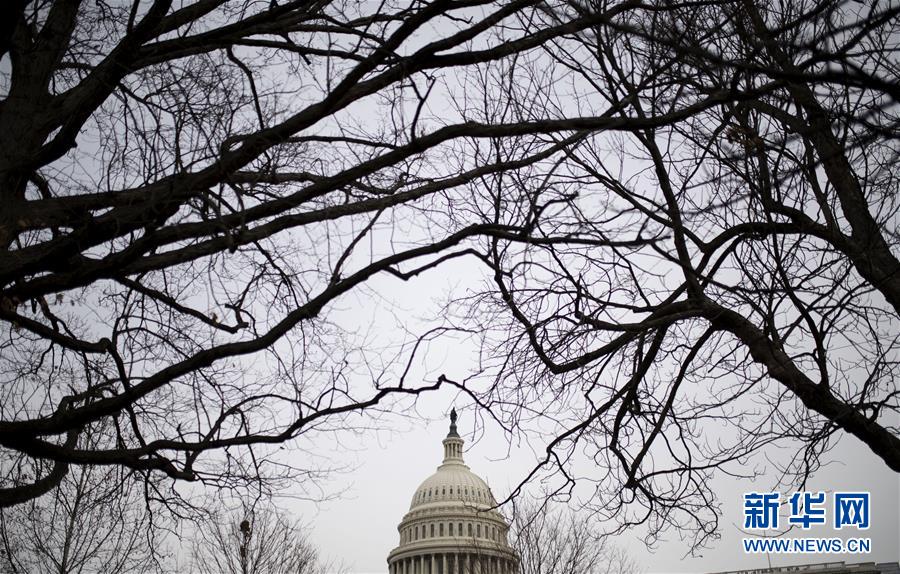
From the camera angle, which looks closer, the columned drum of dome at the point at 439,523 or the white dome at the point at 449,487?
the columned drum of dome at the point at 439,523

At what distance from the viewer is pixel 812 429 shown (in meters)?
5.82

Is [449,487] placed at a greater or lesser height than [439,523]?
greater

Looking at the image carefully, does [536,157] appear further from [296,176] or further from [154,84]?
[154,84]

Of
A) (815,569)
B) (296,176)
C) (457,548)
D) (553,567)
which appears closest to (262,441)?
(296,176)

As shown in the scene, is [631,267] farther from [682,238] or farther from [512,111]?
[512,111]

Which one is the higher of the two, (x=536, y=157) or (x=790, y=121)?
(x=790, y=121)

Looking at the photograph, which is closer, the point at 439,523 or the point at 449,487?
the point at 439,523

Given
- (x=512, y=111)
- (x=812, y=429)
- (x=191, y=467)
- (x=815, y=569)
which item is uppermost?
(x=815, y=569)

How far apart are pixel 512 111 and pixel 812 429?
3083mm

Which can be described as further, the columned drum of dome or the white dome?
the white dome

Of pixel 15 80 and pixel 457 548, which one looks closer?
pixel 15 80

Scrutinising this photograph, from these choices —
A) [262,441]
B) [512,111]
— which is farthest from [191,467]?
[512,111]

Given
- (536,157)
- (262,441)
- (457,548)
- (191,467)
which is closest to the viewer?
(536,157)

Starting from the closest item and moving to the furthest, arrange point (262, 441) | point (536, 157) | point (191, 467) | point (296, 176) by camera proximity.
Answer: point (536, 157)
point (262, 441)
point (191, 467)
point (296, 176)
